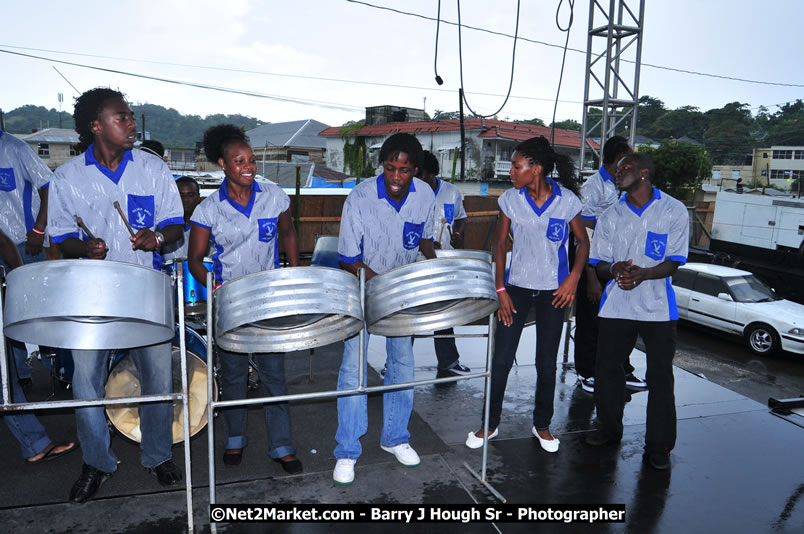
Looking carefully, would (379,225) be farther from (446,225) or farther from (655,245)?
(446,225)

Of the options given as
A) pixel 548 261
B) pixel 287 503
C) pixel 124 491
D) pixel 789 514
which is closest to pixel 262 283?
pixel 287 503

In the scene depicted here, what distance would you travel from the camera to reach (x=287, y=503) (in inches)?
78.6

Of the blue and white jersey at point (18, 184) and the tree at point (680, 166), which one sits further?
the tree at point (680, 166)

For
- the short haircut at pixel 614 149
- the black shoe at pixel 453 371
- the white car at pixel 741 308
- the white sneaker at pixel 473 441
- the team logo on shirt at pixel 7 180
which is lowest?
the white car at pixel 741 308

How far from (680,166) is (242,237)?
2234 centimetres

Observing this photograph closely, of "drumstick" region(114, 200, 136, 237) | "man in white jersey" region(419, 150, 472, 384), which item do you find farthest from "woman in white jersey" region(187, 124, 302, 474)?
"man in white jersey" region(419, 150, 472, 384)

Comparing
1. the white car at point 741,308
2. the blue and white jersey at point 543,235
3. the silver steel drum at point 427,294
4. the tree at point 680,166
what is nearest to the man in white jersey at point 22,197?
the silver steel drum at point 427,294

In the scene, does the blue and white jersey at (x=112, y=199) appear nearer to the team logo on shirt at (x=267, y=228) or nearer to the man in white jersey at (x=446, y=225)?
the team logo on shirt at (x=267, y=228)

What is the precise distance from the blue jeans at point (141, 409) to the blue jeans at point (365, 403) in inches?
A: 24.7

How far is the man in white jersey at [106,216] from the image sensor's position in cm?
190

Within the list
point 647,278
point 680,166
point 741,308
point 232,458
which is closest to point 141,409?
point 232,458

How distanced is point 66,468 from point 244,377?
756mm

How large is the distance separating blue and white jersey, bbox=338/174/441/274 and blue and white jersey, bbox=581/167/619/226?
122 centimetres

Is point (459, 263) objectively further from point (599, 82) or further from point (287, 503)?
point (599, 82)
